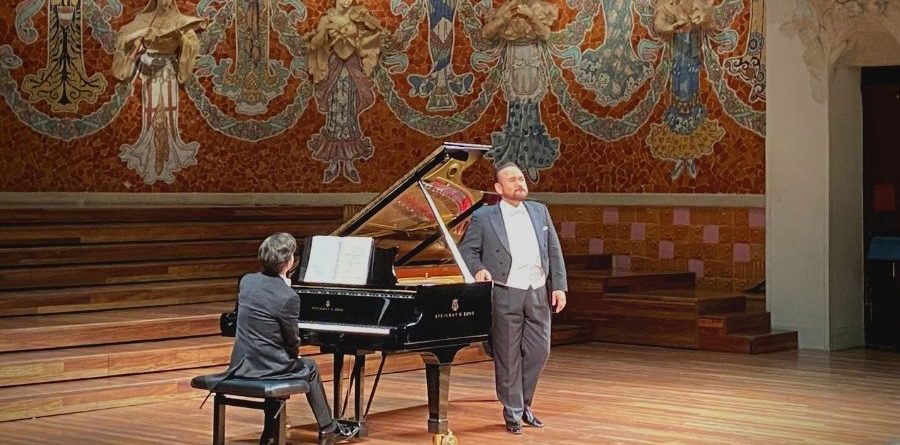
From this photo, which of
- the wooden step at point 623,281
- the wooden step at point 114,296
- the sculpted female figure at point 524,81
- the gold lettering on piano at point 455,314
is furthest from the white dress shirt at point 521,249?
the sculpted female figure at point 524,81

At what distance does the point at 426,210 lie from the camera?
6.68 metres

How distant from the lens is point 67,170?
11578mm

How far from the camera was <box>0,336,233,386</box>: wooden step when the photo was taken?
297 inches

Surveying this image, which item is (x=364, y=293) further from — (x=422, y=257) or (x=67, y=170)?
(x=67, y=170)

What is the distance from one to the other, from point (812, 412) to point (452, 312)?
222cm

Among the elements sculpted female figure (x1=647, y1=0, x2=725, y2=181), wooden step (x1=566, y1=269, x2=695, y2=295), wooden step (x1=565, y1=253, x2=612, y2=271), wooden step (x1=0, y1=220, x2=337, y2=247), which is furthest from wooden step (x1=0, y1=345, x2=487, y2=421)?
sculpted female figure (x1=647, y1=0, x2=725, y2=181)

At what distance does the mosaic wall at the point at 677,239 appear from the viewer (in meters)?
10.8

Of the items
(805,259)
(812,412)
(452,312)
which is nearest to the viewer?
(452,312)

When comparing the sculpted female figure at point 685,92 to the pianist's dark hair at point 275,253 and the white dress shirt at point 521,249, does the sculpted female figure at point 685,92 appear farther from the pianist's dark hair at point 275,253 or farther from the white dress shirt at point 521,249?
the pianist's dark hair at point 275,253

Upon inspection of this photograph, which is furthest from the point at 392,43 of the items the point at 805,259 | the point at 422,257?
the point at 422,257

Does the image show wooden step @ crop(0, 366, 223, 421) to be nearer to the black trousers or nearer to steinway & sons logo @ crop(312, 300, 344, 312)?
steinway & sons logo @ crop(312, 300, 344, 312)

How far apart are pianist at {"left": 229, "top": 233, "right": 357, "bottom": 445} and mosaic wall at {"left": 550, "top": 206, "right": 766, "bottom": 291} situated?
5.60 meters

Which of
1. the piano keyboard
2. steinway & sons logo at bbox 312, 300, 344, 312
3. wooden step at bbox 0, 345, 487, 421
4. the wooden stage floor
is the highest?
steinway & sons logo at bbox 312, 300, 344, 312

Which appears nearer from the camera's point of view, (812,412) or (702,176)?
(812,412)
